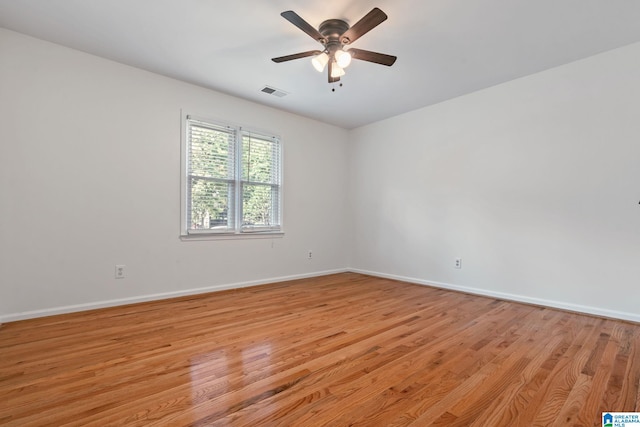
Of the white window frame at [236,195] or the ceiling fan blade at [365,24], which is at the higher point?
the ceiling fan blade at [365,24]

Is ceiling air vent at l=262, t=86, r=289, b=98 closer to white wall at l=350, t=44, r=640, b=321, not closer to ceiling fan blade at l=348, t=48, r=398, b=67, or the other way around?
ceiling fan blade at l=348, t=48, r=398, b=67

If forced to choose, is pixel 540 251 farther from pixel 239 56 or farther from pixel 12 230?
pixel 12 230

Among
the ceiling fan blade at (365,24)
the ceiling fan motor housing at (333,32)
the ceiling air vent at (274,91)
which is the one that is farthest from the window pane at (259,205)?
the ceiling fan blade at (365,24)

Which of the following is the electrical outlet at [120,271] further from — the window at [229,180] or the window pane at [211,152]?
the window pane at [211,152]

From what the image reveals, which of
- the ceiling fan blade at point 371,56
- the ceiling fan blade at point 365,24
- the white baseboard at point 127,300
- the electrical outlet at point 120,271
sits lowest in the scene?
the white baseboard at point 127,300

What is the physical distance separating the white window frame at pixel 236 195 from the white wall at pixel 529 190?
1.78 m

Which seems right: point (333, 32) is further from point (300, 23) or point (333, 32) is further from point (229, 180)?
point (229, 180)

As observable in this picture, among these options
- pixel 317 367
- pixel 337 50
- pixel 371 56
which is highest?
pixel 337 50

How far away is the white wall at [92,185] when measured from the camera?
287cm

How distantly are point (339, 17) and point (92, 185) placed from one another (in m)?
2.94

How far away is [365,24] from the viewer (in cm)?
231

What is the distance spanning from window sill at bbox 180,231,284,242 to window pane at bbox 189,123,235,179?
2.53ft

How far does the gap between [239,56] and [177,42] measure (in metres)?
0.59

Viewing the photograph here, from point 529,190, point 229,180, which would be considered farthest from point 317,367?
point 529,190
